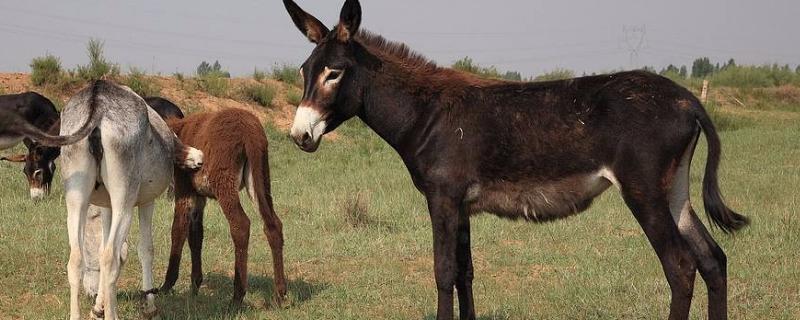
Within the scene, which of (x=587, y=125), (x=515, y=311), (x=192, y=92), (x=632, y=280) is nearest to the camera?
(x=587, y=125)


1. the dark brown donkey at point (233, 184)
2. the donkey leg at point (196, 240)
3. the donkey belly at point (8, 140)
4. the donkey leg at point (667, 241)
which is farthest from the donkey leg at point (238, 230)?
the donkey leg at point (667, 241)

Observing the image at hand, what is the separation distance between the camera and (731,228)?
5.13 m

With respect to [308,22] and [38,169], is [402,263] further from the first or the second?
[38,169]

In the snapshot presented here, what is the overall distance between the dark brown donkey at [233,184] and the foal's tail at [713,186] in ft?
11.0

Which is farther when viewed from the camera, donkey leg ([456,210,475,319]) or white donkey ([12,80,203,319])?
donkey leg ([456,210,475,319])

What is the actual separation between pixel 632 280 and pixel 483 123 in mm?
2882

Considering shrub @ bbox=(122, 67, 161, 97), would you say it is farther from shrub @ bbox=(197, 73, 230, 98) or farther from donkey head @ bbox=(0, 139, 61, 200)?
donkey head @ bbox=(0, 139, 61, 200)

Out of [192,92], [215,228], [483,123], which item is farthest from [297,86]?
[483,123]

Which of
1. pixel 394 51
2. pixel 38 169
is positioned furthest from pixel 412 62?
pixel 38 169

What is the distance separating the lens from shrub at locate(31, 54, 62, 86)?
1856 cm

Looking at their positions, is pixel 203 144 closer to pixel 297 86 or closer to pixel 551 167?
pixel 551 167

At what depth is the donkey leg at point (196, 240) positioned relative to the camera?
6906 mm

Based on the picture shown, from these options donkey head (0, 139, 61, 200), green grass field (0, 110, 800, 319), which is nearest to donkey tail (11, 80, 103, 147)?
green grass field (0, 110, 800, 319)

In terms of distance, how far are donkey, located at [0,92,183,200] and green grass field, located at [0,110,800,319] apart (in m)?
0.51
